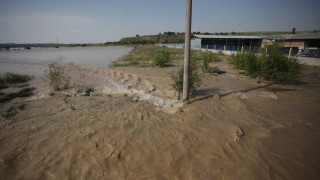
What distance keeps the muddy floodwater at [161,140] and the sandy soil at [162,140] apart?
15 mm

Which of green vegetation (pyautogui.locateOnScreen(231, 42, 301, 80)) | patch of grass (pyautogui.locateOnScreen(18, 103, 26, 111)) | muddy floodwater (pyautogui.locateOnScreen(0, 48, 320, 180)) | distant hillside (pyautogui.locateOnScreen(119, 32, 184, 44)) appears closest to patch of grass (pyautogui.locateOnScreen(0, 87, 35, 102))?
muddy floodwater (pyautogui.locateOnScreen(0, 48, 320, 180))

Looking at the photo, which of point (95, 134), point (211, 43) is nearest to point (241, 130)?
point (95, 134)

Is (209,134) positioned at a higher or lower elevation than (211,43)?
lower

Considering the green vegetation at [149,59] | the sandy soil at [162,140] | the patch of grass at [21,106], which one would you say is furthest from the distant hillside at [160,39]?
the patch of grass at [21,106]

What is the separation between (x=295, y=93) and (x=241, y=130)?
4.55m

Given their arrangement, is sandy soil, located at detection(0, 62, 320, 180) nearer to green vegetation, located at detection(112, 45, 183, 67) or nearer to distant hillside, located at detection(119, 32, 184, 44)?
green vegetation, located at detection(112, 45, 183, 67)

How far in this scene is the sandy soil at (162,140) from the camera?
98.7 inches

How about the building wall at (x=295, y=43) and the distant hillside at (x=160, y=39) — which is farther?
the distant hillside at (x=160, y=39)

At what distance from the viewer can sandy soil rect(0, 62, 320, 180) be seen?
251cm

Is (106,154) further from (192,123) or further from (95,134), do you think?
(192,123)

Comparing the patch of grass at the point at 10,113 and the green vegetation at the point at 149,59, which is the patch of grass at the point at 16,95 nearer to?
the patch of grass at the point at 10,113

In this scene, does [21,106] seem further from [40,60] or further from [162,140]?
[40,60]

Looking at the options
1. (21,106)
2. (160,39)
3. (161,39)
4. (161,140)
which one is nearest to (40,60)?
(21,106)

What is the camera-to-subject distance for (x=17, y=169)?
2.52m
